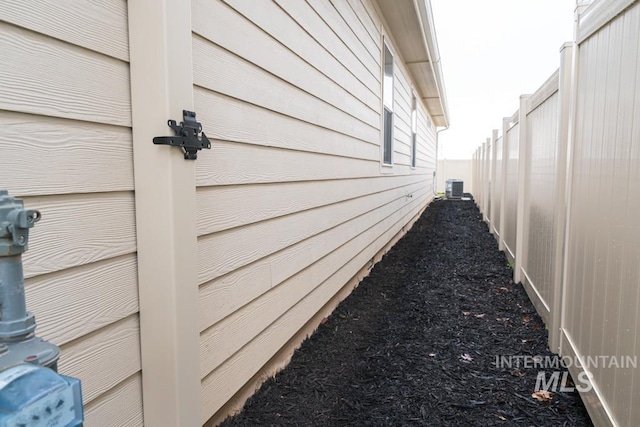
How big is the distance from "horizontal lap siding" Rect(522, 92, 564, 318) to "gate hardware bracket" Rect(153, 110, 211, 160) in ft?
7.43

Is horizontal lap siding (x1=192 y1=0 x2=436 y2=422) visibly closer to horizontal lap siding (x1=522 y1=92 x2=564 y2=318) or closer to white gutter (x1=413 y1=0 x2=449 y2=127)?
horizontal lap siding (x1=522 y1=92 x2=564 y2=318)

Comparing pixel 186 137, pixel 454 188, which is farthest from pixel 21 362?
pixel 454 188

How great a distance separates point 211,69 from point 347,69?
95.8 inches

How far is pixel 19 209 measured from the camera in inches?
30.3

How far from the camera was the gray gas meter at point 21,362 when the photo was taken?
63cm

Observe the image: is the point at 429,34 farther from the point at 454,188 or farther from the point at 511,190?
the point at 454,188

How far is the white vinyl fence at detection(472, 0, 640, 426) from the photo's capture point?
152cm

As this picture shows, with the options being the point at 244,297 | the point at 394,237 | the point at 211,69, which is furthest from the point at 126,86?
the point at 394,237

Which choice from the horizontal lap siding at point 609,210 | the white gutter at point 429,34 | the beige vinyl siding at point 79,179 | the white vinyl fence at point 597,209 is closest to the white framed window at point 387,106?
the white gutter at point 429,34

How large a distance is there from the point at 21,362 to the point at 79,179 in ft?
2.01

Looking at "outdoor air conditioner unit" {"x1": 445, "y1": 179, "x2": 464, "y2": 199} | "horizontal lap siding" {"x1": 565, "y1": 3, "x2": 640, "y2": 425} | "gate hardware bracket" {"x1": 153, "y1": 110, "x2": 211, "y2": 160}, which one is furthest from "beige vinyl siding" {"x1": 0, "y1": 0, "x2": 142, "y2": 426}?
"outdoor air conditioner unit" {"x1": 445, "y1": 179, "x2": 464, "y2": 199}

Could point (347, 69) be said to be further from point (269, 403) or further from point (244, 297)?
point (269, 403)

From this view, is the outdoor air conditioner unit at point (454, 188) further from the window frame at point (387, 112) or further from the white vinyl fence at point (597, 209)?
the white vinyl fence at point (597, 209)

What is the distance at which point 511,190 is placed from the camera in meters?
5.46
